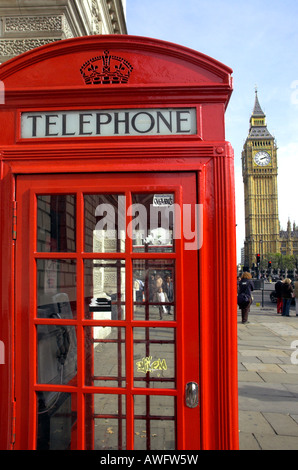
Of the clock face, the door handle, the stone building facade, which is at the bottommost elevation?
the door handle

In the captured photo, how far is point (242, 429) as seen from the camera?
13.5ft

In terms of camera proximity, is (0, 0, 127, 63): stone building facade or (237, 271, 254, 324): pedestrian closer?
(0, 0, 127, 63): stone building facade

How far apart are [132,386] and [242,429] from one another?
2.76 m

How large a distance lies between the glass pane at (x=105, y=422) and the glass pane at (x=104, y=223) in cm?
90

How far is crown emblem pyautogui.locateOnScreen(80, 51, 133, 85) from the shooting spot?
2.06 metres

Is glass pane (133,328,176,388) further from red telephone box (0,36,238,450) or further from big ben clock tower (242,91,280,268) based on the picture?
big ben clock tower (242,91,280,268)

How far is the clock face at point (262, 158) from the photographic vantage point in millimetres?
106050

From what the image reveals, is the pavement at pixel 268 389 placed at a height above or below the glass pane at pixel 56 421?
below

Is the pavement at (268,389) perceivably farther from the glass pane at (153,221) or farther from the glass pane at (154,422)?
the glass pane at (153,221)

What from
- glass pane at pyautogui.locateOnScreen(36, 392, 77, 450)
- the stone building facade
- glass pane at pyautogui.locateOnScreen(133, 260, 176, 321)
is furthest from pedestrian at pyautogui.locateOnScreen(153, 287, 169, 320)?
the stone building facade

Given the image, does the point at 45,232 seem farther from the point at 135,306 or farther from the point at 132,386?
the point at 132,386

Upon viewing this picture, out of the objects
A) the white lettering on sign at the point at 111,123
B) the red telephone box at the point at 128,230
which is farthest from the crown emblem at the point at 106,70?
the white lettering on sign at the point at 111,123

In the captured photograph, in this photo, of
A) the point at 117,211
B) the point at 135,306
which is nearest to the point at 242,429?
the point at 135,306

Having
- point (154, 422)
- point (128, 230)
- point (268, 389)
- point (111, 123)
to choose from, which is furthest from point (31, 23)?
point (268, 389)
